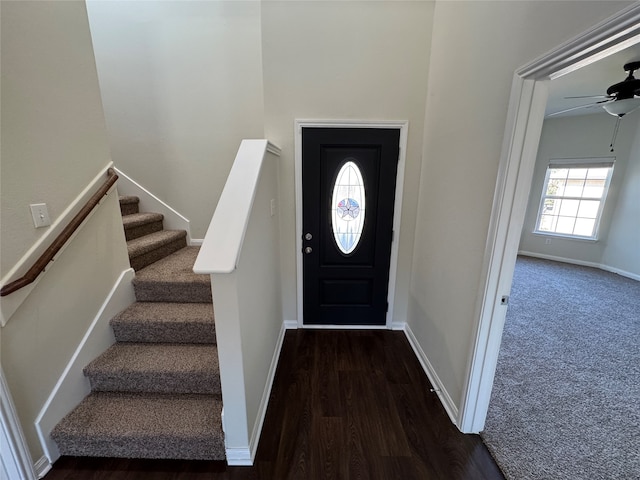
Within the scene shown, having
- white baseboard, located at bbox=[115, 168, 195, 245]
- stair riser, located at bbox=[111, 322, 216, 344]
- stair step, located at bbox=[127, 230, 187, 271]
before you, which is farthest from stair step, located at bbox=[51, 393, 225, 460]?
white baseboard, located at bbox=[115, 168, 195, 245]

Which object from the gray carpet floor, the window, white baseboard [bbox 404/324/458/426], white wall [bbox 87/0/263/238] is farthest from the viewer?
the window

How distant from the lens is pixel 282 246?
102 inches

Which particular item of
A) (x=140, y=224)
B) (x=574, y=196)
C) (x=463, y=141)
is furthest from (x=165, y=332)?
(x=574, y=196)

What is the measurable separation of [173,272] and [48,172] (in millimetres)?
1021

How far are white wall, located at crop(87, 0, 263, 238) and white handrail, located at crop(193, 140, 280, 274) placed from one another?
152 cm

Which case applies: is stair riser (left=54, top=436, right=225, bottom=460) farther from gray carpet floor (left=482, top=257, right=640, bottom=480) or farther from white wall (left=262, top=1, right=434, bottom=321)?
white wall (left=262, top=1, right=434, bottom=321)

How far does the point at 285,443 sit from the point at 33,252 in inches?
66.5

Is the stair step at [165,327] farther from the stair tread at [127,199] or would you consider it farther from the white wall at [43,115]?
the stair tread at [127,199]

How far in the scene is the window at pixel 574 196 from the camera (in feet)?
15.5

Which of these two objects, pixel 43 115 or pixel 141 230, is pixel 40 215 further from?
pixel 141 230

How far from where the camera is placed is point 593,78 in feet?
10.2

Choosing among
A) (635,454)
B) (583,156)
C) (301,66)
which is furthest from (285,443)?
(583,156)

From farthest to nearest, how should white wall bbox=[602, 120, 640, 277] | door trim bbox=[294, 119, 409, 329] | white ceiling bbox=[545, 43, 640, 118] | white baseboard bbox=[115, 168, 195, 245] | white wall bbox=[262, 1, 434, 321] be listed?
1. white wall bbox=[602, 120, 640, 277]
2. white baseboard bbox=[115, 168, 195, 245]
3. white ceiling bbox=[545, 43, 640, 118]
4. door trim bbox=[294, 119, 409, 329]
5. white wall bbox=[262, 1, 434, 321]

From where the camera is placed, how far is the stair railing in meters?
1.19
